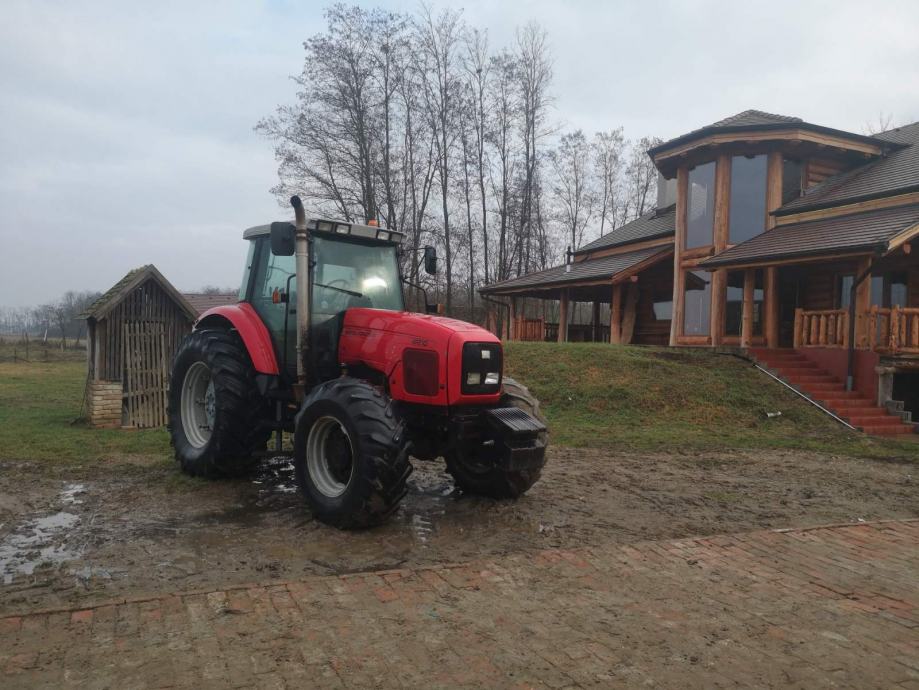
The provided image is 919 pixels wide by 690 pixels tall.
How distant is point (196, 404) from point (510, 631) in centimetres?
473

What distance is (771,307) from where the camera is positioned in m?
15.7

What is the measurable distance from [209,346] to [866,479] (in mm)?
7371

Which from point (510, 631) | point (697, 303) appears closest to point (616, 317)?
point (697, 303)

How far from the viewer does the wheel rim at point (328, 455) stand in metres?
5.20

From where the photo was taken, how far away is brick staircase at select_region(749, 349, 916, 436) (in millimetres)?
12008

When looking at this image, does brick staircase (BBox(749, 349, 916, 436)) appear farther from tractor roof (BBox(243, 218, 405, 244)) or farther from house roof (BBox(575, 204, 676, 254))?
tractor roof (BBox(243, 218, 405, 244))

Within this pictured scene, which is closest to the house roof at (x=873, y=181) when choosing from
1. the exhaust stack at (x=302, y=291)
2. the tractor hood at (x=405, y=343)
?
the tractor hood at (x=405, y=343)

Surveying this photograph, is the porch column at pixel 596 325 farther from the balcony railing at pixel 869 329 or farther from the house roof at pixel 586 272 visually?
the balcony railing at pixel 869 329

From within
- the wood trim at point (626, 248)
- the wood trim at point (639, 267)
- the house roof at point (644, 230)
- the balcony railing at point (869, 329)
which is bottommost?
the balcony railing at point (869, 329)

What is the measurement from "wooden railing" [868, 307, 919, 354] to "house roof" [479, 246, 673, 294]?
7109 mm

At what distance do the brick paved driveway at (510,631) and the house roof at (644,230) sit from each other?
17774 mm

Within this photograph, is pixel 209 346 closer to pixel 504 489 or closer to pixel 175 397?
pixel 175 397

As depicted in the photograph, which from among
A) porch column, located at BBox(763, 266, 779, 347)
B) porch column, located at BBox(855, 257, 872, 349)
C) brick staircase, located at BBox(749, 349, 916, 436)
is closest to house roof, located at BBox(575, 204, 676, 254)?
porch column, located at BBox(763, 266, 779, 347)

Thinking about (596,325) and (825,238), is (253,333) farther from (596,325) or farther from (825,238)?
(596,325)
